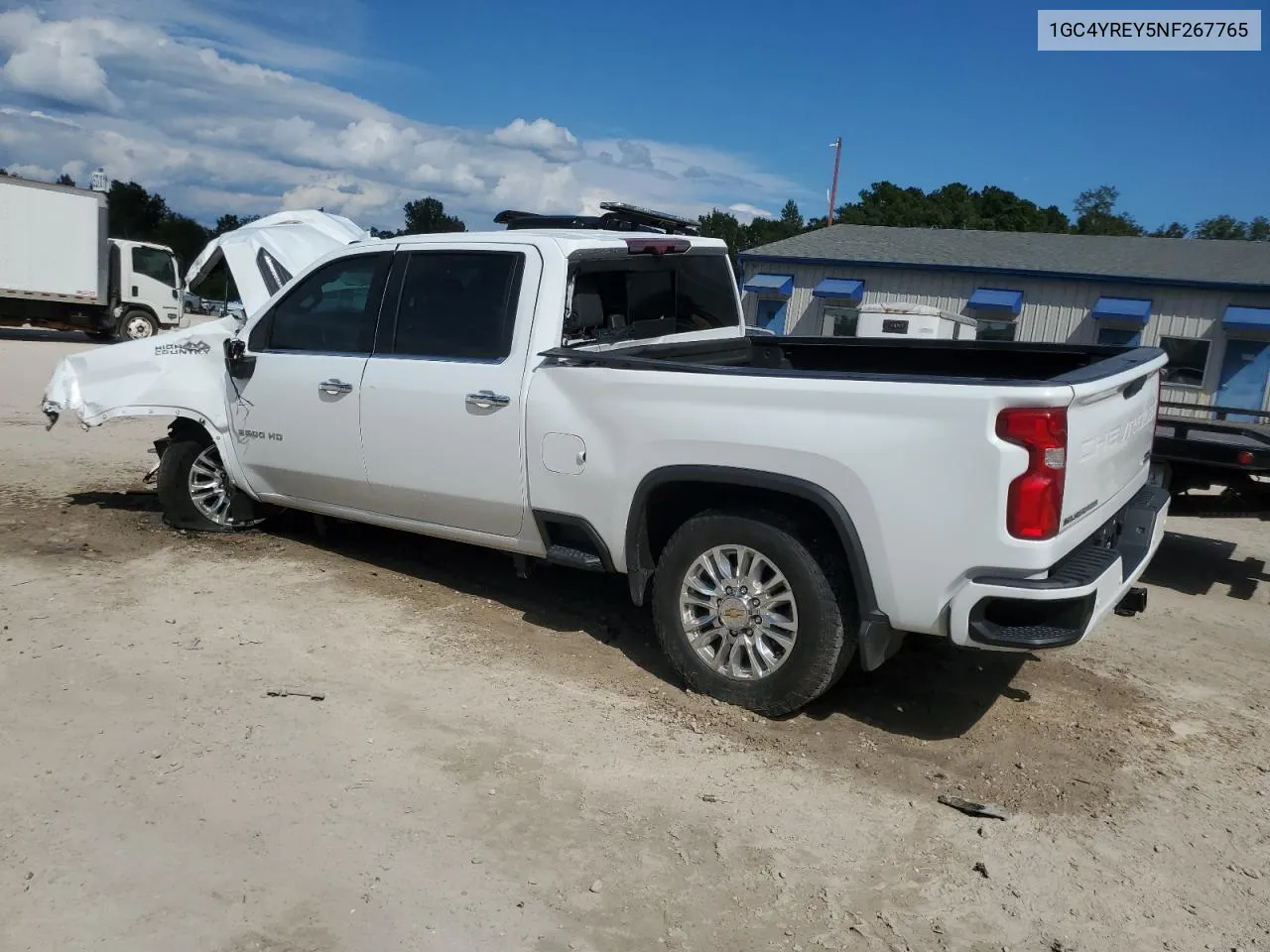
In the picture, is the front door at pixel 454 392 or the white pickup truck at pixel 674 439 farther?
the front door at pixel 454 392

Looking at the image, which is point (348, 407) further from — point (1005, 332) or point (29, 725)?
point (1005, 332)

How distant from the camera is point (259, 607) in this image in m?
5.42

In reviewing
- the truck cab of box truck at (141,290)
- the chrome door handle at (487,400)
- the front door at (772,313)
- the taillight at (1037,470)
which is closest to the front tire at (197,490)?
the chrome door handle at (487,400)

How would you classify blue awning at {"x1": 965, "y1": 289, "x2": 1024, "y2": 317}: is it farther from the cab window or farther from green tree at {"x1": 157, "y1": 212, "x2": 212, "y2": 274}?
green tree at {"x1": 157, "y1": 212, "x2": 212, "y2": 274}

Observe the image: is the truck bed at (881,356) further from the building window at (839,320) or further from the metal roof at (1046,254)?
the building window at (839,320)

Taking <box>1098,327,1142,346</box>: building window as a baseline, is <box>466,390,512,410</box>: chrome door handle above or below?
below

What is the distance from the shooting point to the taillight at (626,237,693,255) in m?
5.25

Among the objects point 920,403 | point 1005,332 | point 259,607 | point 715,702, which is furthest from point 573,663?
point 1005,332

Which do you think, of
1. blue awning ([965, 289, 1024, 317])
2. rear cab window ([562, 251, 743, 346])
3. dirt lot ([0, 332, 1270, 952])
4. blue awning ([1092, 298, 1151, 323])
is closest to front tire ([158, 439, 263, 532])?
dirt lot ([0, 332, 1270, 952])

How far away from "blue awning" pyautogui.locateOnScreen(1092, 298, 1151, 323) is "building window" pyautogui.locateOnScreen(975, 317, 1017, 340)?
1.93 m

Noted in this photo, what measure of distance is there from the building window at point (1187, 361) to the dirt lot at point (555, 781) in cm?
1891

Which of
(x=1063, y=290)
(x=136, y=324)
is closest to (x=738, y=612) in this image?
(x=1063, y=290)

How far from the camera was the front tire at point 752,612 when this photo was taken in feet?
13.3

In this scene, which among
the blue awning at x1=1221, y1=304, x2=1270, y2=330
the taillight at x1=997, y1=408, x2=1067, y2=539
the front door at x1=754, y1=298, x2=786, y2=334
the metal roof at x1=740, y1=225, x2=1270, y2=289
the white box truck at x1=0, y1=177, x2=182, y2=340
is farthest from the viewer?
the front door at x1=754, y1=298, x2=786, y2=334
